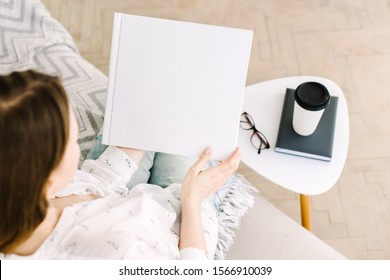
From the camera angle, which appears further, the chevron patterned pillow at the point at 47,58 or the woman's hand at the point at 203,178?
the chevron patterned pillow at the point at 47,58

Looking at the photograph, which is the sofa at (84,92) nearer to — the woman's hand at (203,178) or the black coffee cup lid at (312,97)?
the woman's hand at (203,178)

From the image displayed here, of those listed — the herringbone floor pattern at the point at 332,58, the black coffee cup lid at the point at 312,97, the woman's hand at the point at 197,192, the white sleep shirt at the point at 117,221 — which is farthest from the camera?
the herringbone floor pattern at the point at 332,58

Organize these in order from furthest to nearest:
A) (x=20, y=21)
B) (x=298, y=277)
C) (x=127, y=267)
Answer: (x=20, y=21)
(x=298, y=277)
(x=127, y=267)

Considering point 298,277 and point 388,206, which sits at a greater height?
point 298,277

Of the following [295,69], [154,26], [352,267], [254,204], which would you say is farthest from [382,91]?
[154,26]

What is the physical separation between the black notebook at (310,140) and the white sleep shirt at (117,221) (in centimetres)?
26

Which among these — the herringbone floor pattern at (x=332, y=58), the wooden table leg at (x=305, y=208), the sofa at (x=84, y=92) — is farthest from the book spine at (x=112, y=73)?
→ the herringbone floor pattern at (x=332, y=58)

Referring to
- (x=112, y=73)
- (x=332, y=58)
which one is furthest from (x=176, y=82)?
(x=332, y=58)

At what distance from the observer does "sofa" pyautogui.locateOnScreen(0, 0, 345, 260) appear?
41.3 inches

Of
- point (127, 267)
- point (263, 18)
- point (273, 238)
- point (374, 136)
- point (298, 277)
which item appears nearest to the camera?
point (127, 267)

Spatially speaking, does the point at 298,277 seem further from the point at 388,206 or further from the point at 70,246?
the point at 388,206

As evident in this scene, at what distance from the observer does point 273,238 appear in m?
1.06

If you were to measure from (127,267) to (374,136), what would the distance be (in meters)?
1.12

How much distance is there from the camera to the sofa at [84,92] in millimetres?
1049
